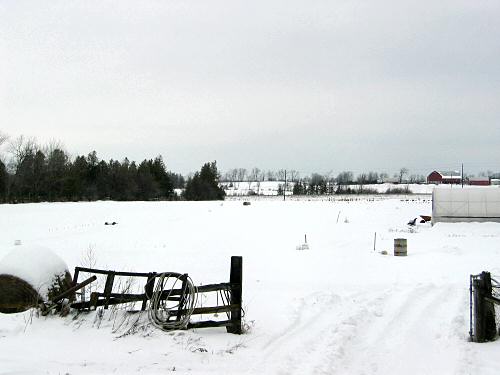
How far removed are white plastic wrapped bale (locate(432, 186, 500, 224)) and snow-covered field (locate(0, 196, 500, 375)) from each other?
5277mm

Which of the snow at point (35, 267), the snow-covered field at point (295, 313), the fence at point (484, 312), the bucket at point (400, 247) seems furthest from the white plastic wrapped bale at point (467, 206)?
the snow at point (35, 267)

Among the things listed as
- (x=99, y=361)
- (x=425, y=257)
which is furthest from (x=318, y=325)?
(x=425, y=257)

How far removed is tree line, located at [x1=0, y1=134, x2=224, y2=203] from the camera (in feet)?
220

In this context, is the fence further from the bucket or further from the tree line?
the tree line

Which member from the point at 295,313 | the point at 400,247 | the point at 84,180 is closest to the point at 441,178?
the point at 84,180

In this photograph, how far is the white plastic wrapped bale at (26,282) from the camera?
8438 millimetres

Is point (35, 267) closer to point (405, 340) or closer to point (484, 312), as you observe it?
point (405, 340)

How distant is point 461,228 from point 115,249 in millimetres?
23978

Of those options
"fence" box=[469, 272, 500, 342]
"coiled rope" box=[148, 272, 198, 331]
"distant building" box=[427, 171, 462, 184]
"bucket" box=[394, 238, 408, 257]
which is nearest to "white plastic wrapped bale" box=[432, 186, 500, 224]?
"bucket" box=[394, 238, 408, 257]

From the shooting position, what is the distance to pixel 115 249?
25.1 m

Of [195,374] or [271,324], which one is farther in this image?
[271,324]

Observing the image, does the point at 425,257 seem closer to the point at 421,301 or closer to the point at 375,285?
the point at 375,285

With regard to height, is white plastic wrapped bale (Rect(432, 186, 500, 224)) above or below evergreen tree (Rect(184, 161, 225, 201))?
below

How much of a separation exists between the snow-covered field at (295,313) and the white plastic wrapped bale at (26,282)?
0.33 meters
